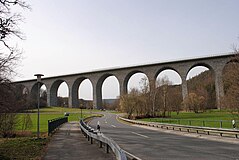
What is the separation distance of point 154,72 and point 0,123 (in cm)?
5625

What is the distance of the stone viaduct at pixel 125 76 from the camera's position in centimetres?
6183

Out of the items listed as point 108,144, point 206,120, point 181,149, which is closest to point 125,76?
point 206,120

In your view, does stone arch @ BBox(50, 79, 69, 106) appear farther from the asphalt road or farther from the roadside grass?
the roadside grass

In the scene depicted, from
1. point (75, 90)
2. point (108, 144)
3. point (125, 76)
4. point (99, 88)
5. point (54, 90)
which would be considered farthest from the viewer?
point (54, 90)

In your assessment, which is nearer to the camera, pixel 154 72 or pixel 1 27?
pixel 1 27

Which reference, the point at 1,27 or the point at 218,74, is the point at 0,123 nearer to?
the point at 1,27

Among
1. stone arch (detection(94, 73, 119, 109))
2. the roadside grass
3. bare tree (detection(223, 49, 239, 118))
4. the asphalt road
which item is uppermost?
A: stone arch (detection(94, 73, 119, 109))

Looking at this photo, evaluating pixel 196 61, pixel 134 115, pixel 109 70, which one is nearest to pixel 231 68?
pixel 134 115

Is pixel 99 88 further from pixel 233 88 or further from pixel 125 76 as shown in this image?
pixel 233 88

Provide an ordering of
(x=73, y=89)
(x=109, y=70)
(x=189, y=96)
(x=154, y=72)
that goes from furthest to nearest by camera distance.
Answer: (x=73, y=89)
(x=109, y=70)
(x=154, y=72)
(x=189, y=96)

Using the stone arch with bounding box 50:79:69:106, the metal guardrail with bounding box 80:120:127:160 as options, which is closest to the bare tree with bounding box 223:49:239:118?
the metal guardrail with bounding box 80:120:127:160

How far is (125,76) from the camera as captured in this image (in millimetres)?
76812

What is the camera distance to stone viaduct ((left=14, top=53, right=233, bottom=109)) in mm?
61831

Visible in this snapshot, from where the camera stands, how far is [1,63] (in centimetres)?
1159
